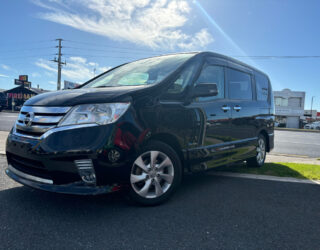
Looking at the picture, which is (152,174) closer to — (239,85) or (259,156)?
(239,85)

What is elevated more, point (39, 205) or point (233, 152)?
point (233, 152)

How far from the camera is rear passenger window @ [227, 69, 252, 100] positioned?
3900 mm

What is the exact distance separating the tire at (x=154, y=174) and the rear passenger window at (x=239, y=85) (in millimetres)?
1677

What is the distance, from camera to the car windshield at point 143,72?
3.06 metres

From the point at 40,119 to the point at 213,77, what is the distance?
2321mm

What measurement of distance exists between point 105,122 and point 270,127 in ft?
13.4

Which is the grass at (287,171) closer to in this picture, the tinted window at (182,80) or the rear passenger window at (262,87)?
the rear passenger window at (262,87)

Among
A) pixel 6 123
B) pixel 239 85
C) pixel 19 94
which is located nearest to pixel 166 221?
pixel 239 85

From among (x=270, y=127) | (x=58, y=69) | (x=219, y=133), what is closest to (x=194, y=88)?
(x=219, y=133)

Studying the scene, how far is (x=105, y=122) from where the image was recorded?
7.57 ft

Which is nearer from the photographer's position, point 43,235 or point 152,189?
point 43,235

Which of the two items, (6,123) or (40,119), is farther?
(6,123)

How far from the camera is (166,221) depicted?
7.57 ft

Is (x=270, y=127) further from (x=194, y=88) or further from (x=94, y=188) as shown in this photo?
(x=94, y=188)
